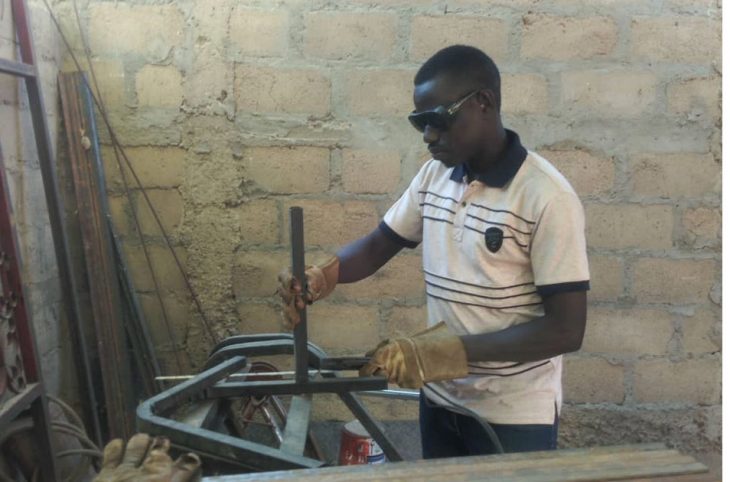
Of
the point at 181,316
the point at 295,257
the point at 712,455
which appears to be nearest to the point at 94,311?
the point at 181,316

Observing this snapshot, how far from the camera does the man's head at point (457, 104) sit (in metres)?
1.76

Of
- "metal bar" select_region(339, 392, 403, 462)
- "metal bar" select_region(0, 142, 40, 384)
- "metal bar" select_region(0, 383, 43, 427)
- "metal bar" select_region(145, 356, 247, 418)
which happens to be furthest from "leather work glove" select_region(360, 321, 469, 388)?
"metal bar" select_region(0, 142, 40, 384)

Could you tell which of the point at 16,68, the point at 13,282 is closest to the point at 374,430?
the point at 13,282

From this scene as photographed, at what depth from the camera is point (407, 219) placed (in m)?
2.09

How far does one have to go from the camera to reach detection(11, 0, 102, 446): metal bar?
2463 mm

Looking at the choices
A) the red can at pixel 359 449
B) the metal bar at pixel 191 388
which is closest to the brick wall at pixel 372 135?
the red can at pixel 359 449

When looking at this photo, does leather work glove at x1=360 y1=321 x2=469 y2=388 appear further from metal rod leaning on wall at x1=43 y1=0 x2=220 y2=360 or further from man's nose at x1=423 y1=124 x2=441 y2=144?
metal rod leaning on wall at x1=43 y1=0 x2=220 y2=360

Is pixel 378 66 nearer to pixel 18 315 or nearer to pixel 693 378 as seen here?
pixel 18 315

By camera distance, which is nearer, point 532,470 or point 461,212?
point 532,470

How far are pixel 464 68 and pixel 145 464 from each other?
1.18 meters

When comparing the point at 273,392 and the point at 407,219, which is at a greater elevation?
the point at 407,219

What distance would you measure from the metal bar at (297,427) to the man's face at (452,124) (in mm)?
697

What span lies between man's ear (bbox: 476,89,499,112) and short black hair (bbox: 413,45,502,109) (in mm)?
13

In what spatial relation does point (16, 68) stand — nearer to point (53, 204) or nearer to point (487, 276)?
point (53, 204)
